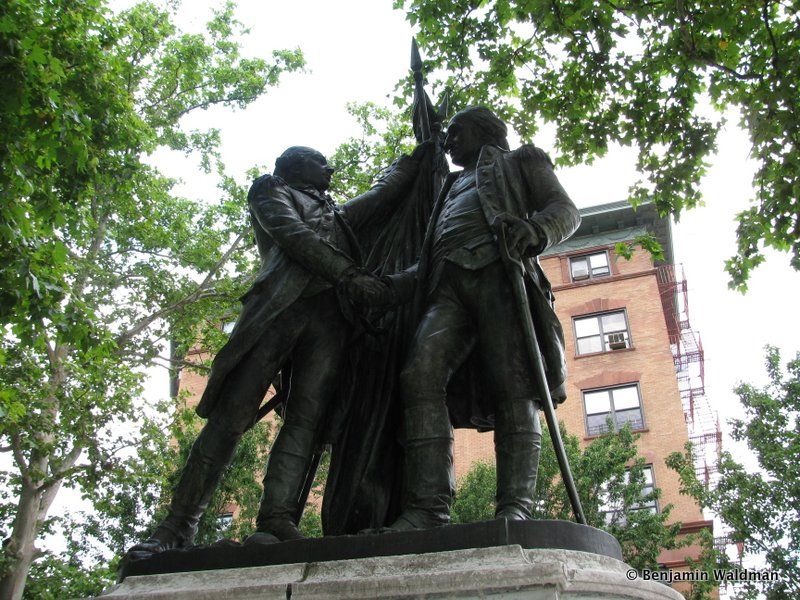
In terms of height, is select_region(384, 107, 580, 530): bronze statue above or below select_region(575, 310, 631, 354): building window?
below

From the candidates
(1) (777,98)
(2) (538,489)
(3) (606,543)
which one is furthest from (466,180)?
(2) (538,489)

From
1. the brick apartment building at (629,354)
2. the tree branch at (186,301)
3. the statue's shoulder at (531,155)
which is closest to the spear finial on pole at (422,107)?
the statue's shoulder at (531,155)

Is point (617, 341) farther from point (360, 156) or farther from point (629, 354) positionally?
point (360, 156)

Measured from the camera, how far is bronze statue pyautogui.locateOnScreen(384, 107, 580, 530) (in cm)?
393

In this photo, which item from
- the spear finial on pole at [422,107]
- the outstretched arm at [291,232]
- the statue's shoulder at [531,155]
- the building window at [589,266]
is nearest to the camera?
the outstretched arm at [291,232]

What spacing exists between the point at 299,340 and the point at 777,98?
5.98 meters

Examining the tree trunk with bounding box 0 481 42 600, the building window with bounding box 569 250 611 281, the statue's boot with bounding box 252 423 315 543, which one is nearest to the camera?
the statue's boot with bounding box 252 423 315 543

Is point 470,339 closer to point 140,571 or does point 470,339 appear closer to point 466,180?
point 466,180

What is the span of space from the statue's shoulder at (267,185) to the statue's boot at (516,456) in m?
1.94

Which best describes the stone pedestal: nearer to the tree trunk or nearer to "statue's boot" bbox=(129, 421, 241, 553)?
"statue's boot" bbox=(129, 421, 241, 553)

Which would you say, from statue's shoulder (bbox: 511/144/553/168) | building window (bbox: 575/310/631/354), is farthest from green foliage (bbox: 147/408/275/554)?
building window (bbox: 575/310/631/354)

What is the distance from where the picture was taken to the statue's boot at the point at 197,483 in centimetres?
416

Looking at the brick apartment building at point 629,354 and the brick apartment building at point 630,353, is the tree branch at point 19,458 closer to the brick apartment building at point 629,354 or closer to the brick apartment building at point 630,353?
the brick apartment building at point 629,354

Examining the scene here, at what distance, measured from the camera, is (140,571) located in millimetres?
3664
